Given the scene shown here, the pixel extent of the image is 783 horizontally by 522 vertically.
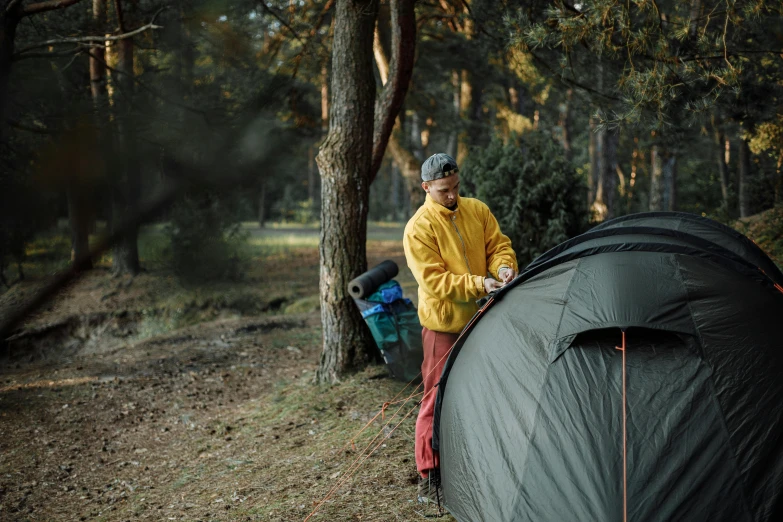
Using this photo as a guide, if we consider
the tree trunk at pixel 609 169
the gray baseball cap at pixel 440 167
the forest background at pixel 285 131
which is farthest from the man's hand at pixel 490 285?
the tree trunk at pixel 609 169

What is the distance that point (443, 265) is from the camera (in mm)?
3900

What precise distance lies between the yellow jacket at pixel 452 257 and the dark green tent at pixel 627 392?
1.11 ft

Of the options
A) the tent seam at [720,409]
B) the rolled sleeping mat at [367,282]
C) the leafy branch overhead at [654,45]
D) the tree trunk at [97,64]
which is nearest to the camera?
the tent seam at [720,409]

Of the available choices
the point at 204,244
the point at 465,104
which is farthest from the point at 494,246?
the point at 465,104

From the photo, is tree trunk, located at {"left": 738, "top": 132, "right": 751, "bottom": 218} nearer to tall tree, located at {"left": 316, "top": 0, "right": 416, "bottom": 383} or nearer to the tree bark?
the tree bark

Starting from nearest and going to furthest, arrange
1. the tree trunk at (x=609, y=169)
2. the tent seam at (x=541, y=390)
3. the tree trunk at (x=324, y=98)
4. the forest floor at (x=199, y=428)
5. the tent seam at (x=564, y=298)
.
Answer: the tent seam at (x=541, y=390), the tent seam at (x=564, y=298), the forest floor at (x=199, y=428), the tree trunk at (x=324, y=98), the tree trunk at (x=609, y=169)

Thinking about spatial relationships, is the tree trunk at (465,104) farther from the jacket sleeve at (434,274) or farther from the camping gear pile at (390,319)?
the jacket sleeve at (434,274)

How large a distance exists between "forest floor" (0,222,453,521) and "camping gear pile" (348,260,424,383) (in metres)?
0.23

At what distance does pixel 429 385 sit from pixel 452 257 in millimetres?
826

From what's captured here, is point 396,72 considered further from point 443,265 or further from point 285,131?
point 285,131

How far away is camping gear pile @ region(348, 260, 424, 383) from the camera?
5727 millimetres

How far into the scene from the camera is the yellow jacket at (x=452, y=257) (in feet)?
12.5

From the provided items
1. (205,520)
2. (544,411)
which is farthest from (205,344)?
(544,411)

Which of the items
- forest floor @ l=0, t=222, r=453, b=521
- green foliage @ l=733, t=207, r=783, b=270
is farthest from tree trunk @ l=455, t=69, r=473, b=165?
green foliage @ l=733, t=207, r=783, b=270
